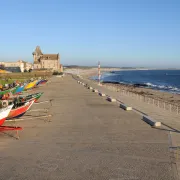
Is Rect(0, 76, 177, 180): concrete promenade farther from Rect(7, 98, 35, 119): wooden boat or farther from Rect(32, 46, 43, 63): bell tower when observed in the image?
Rect(32, 46, 43, 63): bell tower

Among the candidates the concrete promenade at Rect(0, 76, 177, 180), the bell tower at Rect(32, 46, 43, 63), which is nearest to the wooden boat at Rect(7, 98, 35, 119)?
the concrete promenade at Rect(0, 76, 177, 180)

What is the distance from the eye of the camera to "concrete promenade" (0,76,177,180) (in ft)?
25.0

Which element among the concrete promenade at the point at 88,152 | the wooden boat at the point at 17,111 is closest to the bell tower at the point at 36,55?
the wooden boat at the point at 17,111

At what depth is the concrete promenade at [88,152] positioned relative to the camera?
7.61 metres

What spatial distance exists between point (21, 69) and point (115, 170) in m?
114

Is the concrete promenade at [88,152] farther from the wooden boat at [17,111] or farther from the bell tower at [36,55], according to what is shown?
the bell tower at [36,55]

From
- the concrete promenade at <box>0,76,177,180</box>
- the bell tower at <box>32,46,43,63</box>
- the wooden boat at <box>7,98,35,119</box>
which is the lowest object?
the concrete promenade at <box>0,76,177,180</box>

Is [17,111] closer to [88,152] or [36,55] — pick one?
[88,152]

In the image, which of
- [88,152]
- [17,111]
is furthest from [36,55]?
[88,152]

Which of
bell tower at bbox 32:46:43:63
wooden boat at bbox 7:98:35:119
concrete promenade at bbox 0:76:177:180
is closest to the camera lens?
concrete promenade at bbox 0:76:177:180

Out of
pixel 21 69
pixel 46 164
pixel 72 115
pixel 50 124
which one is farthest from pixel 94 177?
pixel 21 69

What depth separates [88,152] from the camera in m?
9.48

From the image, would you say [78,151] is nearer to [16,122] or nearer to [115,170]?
[115,170]

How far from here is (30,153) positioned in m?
9.55
